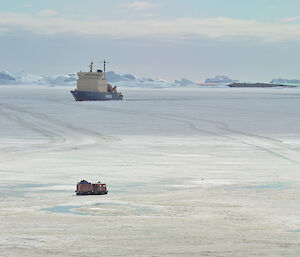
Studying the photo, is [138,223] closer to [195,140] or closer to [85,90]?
[195,140]

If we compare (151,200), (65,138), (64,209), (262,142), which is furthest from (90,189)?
(65,138)

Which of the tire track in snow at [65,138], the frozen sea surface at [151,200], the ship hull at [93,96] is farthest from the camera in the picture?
the ship hull at [93,96]

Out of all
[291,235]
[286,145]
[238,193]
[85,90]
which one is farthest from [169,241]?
[85,90]

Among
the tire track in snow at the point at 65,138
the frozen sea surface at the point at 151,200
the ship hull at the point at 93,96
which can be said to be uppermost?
the frozen sea surface at the point at 151,200

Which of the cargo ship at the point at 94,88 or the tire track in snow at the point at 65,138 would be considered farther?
the cargo ship at the point at 94,88

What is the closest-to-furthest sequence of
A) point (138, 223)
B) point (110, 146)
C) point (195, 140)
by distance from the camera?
point (138, 223)
point (110, 146)
point (195, 140)

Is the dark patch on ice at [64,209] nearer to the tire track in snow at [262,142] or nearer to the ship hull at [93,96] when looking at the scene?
the tire track in snow at [262,142]

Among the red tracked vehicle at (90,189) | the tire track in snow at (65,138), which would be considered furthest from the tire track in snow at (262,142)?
the red tracked vehicle at (90,189)

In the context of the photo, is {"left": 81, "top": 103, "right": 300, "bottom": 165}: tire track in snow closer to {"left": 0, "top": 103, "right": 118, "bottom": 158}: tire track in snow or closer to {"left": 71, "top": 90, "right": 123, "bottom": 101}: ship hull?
{"left": 0, "top": 103, "right": 118, "bottom": 158}: tire track in snow
